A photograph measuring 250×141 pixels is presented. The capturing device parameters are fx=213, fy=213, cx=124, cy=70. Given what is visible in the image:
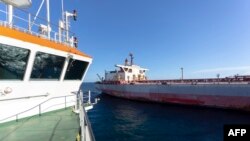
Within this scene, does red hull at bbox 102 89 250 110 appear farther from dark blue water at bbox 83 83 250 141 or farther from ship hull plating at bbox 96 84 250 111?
dark blue water at bbox 83 83 250 141

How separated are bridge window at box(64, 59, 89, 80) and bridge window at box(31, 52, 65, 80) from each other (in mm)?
747

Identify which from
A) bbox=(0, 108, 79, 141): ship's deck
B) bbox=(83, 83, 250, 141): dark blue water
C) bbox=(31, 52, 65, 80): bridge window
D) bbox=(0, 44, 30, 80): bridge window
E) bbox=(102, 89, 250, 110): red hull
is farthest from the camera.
A: bbox=(102, 89, 250, 110): red hull

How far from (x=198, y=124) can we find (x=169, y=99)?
50.0 feet

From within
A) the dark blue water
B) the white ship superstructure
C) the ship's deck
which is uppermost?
the white ship superstructure

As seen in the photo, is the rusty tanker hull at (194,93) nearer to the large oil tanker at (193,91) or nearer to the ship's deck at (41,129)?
the large oil tanker at (193,91)

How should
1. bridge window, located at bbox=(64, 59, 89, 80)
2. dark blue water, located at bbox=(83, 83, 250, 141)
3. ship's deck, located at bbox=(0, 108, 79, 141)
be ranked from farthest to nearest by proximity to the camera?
dark blue water, located at bbox=(83, 83, 250, 141) → bridge window, located at bbox=(64, 59, 89, 80) → ship's deck, located at bbox=(0, 108, 79, 141)

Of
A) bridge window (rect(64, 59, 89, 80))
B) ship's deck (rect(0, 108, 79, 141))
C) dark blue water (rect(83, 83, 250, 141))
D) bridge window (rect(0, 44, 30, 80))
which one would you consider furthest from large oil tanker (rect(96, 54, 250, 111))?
bridge window (rect(0, 44, 30, 80))

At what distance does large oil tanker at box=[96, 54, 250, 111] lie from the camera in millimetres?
29856

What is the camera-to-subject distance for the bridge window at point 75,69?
11.4 metres

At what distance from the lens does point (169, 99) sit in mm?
38188

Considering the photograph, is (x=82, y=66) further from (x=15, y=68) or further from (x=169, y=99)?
(x=169, y=99)

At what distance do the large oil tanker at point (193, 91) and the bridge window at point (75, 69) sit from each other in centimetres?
2476

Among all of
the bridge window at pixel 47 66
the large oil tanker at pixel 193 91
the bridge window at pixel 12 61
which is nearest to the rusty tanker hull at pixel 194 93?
the large oil tanker at pixel 193 91

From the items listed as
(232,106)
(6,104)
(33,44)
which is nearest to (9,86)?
(6,104)
